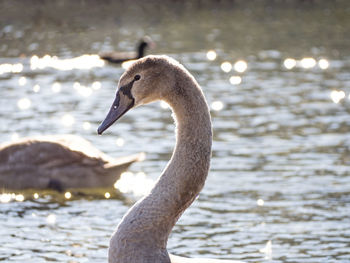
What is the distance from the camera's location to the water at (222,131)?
9.27 metres

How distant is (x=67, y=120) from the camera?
1586 cm

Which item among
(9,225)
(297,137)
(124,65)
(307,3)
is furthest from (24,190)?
(307,3)

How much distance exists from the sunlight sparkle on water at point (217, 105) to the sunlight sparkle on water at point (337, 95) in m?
2.33

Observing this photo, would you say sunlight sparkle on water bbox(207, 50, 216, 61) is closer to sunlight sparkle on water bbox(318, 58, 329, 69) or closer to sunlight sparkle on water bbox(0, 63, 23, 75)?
sunlight sparkle on water bbox(318, 58, 329, 69)

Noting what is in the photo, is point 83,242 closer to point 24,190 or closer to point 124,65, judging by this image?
point 24,190

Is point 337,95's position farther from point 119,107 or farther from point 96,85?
point 119,107

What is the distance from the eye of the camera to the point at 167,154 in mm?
13172

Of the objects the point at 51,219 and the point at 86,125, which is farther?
the point at 86,125

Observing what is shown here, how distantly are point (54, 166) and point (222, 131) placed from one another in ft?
14.2

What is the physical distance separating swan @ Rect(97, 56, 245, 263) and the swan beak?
0.10m

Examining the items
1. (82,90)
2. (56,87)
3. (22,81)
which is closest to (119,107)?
(82,90)

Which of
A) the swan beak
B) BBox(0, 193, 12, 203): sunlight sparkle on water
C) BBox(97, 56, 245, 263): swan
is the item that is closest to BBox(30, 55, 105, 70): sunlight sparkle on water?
BBox(0, 193, 12, 203): sunlight sparkle on water

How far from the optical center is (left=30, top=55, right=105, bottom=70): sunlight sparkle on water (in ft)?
77.3

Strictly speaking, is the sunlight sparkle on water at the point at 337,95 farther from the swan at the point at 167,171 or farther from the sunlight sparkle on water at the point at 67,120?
the swan at the point at 167,171
